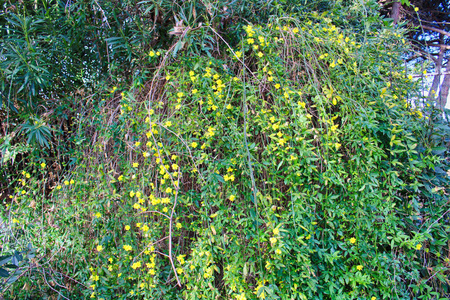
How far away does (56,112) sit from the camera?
1812mm

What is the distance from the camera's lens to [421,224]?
4.71 ft

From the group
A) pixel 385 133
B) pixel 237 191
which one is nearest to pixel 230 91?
pixel 237 191

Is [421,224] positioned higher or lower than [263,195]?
lower

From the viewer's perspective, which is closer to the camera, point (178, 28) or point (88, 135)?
point (178, 28)

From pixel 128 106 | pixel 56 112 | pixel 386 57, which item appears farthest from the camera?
pixel 56 112

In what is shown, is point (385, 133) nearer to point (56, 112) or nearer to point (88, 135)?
point (88, 135)

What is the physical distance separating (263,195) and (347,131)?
1.69ft

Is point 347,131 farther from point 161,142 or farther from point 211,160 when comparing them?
point 161,142

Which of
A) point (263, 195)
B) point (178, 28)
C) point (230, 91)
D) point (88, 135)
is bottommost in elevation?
point (263, 195)

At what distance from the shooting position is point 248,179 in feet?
4.35

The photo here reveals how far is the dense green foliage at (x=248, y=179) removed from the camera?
130cm

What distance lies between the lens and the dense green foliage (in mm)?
1302

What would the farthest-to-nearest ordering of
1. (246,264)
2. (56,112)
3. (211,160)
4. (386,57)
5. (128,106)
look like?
(56,112)
(386,57)
(128,106)
(211,160)
(246,264)

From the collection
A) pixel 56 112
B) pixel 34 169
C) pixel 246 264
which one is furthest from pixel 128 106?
pixel 246 264
